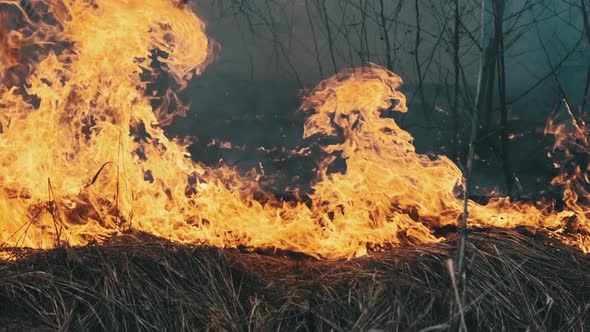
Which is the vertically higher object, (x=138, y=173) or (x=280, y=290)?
(x=138, y=173)

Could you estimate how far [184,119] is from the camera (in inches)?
320

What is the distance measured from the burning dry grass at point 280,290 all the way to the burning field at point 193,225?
0.01 meters

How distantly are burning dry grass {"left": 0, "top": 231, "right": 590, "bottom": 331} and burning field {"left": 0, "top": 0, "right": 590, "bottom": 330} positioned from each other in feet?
0.04

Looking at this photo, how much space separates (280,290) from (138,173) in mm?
1804

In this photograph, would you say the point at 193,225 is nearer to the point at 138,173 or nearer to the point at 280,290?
the point at 138,173

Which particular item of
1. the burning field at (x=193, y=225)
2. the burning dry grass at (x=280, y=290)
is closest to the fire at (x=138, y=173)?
the burning field at (x=193, y=225)

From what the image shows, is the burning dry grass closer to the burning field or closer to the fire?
the burning field

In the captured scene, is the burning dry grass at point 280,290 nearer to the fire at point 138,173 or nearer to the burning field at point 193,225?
the burning field at point 193,225

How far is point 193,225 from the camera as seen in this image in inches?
201

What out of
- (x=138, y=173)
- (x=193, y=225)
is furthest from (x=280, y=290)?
(x=138, y=173)

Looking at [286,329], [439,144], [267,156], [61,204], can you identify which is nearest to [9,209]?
[61,204]

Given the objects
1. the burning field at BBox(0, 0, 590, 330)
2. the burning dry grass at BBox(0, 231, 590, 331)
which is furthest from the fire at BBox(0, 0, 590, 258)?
the burning dry grass at BBox(0, 231, 590, 331)

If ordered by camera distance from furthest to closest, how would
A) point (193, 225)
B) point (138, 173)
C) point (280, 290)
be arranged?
1. point (138, 173)
2. point (193, 225)
3. point (280, 290)

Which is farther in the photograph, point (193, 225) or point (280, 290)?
point (193, 225)
